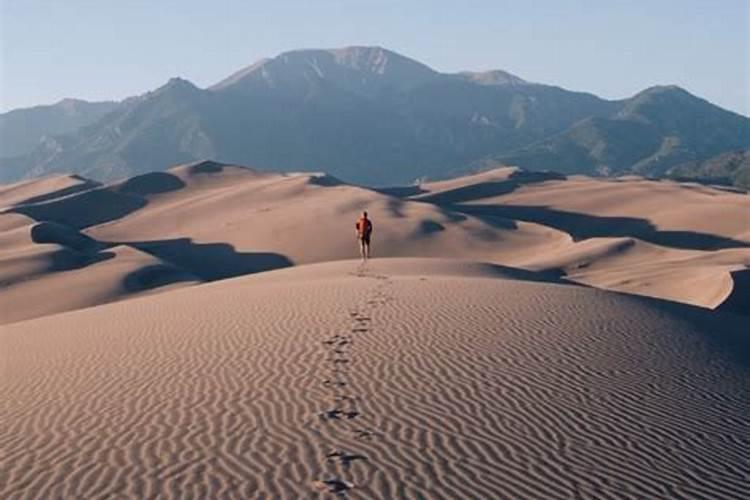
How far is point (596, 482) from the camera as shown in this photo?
898 cm

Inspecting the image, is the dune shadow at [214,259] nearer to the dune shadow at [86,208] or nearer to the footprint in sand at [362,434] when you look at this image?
the dune shadow at [86,208]

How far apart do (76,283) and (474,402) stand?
25968 millimetres

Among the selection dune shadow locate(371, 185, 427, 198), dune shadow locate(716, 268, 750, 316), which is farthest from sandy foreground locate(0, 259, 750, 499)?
dune shadow locate(371, 185, 427, 198)

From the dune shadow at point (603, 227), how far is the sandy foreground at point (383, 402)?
3955 cm

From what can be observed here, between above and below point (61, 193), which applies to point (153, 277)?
below

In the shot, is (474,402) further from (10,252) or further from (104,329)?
(10,252)

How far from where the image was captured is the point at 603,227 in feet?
216

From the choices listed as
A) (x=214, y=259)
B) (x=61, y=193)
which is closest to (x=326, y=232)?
(x=214, y=259)

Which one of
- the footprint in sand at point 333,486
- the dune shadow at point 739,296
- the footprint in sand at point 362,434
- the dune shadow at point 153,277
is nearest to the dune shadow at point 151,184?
the dune shadow at point 153,277

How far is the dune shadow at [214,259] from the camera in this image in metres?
45.7

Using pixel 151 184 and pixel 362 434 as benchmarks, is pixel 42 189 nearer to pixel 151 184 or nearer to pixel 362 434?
pixel 151 184

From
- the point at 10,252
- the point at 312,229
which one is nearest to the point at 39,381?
the point at 10,252

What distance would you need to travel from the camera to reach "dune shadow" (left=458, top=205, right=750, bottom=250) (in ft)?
186

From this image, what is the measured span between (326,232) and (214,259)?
20.8 feet
